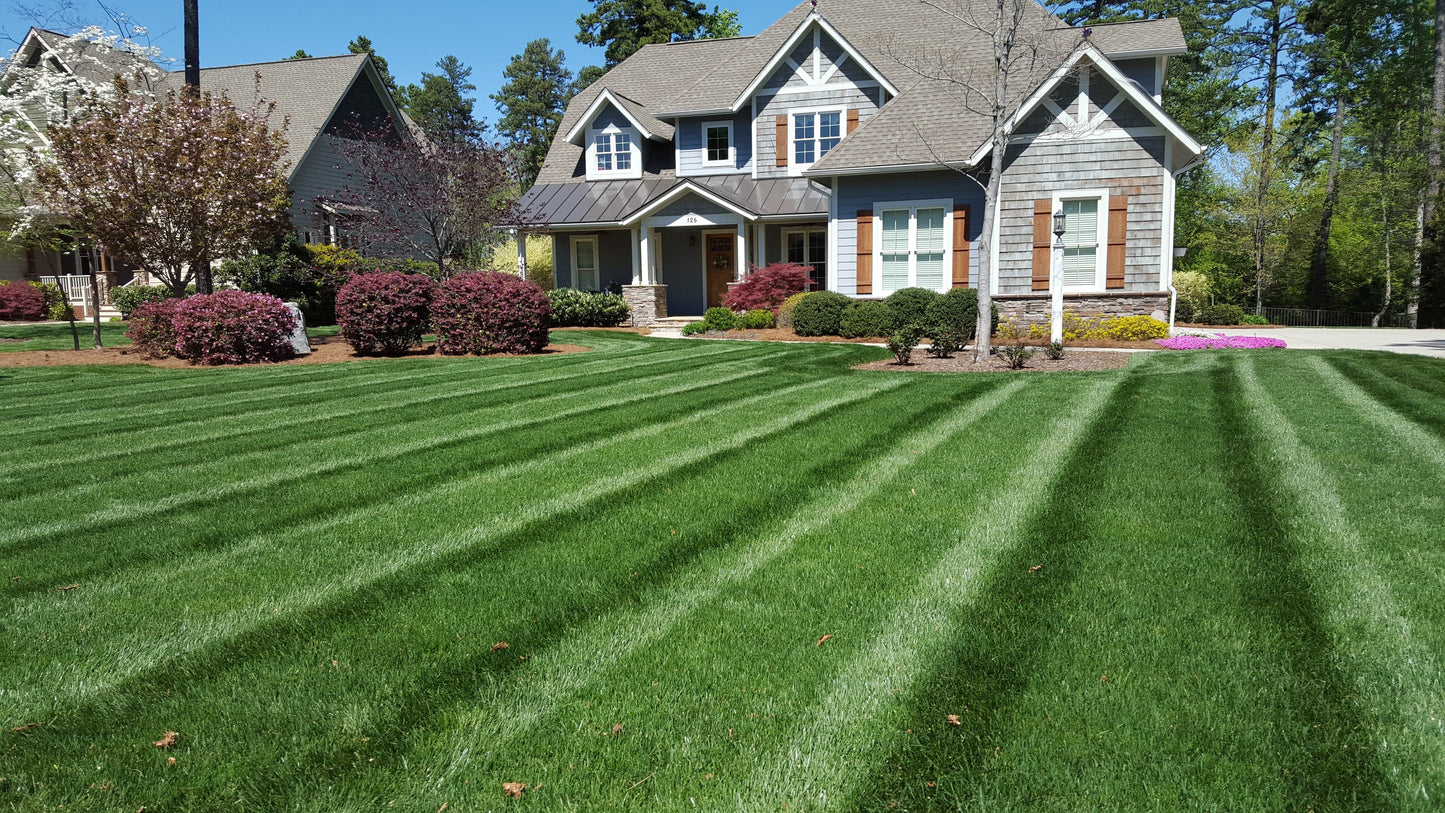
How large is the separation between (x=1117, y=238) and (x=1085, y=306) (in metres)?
1.40

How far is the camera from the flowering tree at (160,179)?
46.7 ft

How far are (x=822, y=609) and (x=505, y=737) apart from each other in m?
1.43

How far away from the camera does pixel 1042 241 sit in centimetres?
1750

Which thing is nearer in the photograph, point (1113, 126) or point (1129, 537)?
point (1129, 537)

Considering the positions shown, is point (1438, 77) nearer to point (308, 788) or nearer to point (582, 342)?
point (582, 342)

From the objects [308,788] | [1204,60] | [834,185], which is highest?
[1204,60]

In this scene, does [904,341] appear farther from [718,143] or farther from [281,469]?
[718,143]

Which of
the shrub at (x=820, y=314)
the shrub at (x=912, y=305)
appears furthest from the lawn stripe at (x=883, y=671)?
the shrub at (x=820, y=314)

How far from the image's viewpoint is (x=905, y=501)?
5125 mm

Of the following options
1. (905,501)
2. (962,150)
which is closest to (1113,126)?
(962,150)

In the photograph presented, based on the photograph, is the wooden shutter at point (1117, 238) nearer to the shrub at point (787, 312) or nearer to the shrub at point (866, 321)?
the shrub at point (866, 321)

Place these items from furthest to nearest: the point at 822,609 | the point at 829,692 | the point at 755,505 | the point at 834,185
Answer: the point at 834,185 < the point at 755,505 < the point at 822,609 < the point at 829,692

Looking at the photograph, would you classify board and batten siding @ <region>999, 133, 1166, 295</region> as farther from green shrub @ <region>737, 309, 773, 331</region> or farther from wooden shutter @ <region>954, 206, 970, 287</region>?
green shrub @ <region>737, 309, 773, 331</region>

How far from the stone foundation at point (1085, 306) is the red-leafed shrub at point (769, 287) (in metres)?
4.62
